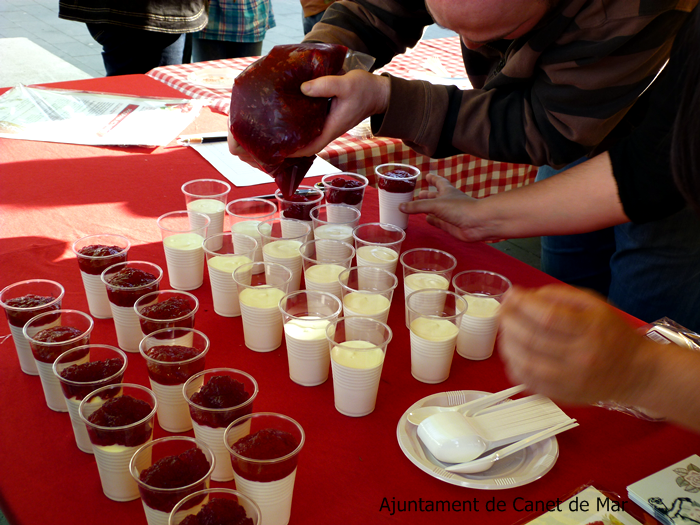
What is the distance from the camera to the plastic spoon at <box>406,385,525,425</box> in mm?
1130

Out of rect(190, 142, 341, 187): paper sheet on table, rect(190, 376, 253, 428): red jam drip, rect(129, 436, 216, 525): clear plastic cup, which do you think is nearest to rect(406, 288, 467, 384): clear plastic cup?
rect(190, 376, 253, 428): red jam drip

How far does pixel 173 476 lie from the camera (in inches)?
33.7

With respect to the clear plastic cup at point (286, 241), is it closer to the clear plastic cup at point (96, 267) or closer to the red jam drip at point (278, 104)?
the red jam drip at point (278, 104)

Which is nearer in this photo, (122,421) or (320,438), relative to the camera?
(122,421)

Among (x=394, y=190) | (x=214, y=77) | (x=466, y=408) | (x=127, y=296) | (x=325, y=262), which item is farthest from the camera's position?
(x=214, y=77)

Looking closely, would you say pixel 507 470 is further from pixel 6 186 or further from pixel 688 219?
pixel 6 186

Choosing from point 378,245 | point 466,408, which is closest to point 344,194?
point 378,245

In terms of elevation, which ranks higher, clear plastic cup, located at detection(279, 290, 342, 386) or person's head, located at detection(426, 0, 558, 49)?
person's head, located at detection(426, 0, 558, 49)

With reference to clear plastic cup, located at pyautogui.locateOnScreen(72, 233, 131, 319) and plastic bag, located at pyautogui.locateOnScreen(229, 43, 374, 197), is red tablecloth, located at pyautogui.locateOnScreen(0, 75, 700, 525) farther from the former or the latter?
Answer: plastic bag, located at pyautogui.locateOnScreen(229, 43, 374, 197)

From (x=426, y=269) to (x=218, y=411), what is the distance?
79cm

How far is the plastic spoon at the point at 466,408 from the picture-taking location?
3.71ft

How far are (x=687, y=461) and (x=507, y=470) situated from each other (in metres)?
0.32

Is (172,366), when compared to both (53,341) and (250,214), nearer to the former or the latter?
(53,341)

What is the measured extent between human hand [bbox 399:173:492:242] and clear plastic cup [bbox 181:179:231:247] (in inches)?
21.9
